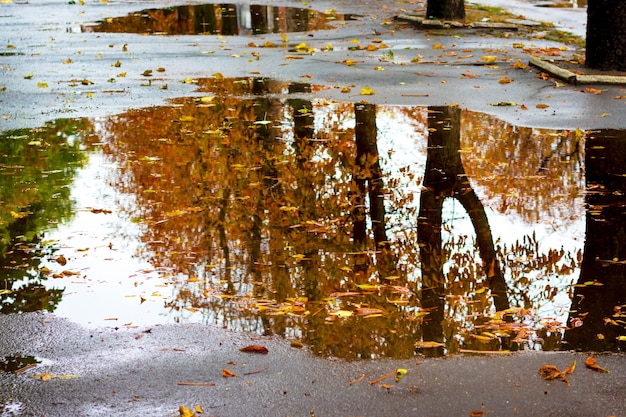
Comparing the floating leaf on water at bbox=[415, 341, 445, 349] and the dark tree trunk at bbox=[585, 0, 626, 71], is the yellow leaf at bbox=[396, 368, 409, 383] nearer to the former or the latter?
the floating leaf on water at bbox=[415, 341, 445, 349]

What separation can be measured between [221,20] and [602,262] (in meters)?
16.4

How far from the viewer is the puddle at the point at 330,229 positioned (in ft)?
16.0

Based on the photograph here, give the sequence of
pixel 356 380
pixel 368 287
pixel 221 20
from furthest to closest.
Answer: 1. pixel 221 20
2. pixel 368 287
3. pixel 356 380

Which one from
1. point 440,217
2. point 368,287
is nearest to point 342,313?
point 368,287

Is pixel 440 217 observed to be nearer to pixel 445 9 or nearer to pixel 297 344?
pixel 297 344

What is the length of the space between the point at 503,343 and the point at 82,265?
105 inches

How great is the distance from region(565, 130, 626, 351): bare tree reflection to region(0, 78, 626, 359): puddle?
0.05ft

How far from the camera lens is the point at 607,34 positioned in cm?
1188

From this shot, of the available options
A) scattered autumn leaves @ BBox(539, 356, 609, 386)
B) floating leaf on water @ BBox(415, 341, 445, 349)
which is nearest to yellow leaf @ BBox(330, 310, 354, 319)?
floating leaf on water @ BBox(415, 341, 445, 349)

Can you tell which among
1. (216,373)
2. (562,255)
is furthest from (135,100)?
Answer: (216,373)

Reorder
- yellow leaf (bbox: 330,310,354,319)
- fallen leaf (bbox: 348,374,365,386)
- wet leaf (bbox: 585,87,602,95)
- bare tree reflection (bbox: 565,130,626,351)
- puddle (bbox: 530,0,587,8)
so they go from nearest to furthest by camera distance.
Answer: fallen leaf (bbox: 348,374,365,386) < bare tree reflection (bbox: 565,130,626,351) < yellow leaf (bbox: 330,310,354,319) < wet leaf (bbox: 585,87,602,95) < puddle (bbox: 530,0,587,8)

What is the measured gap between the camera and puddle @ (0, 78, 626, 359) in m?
4.88

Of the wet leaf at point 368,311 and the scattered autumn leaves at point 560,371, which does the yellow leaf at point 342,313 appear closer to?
the wet leaf at point 368,311

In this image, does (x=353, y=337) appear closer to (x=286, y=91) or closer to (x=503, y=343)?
(x=503, y=343)
